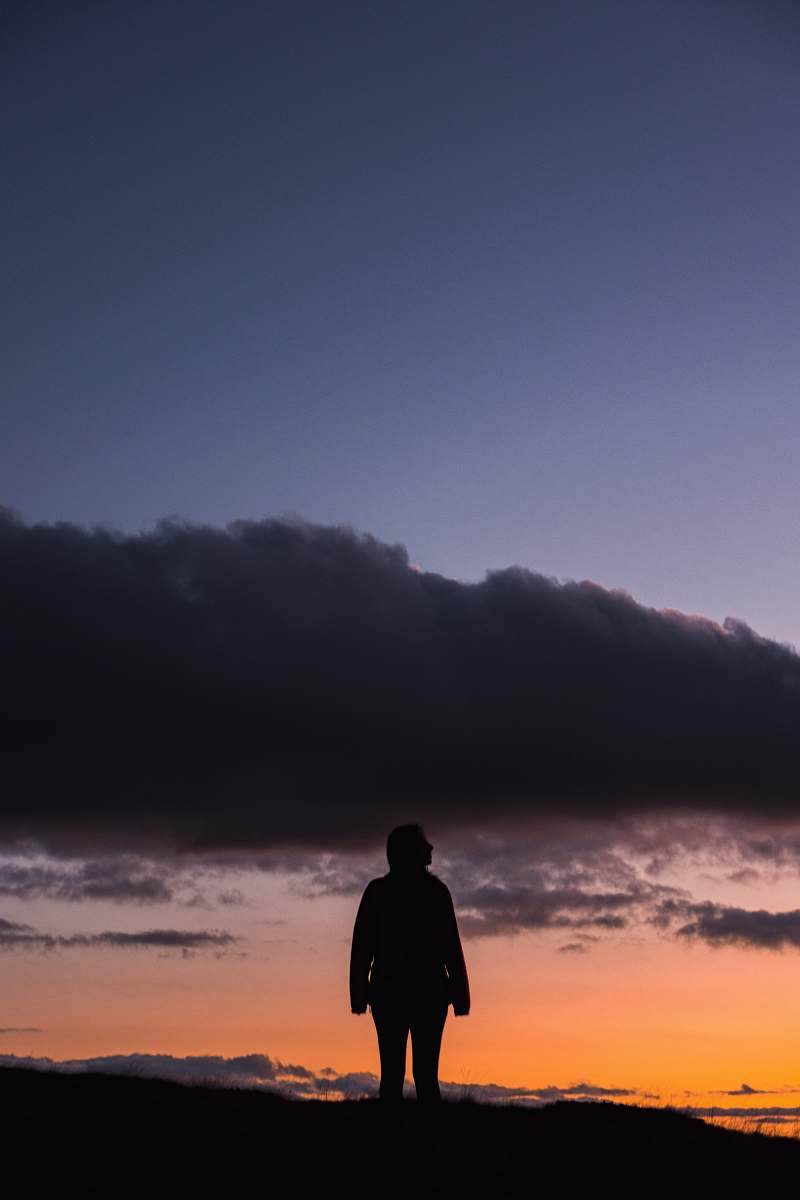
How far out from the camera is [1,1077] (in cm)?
1828

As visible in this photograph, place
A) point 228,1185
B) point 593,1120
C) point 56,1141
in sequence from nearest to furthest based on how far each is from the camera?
1. point 228,1185
2. point 56,1141
3. point 593,1120

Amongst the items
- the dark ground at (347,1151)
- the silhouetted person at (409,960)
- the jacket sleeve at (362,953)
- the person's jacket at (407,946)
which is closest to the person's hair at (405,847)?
the silhouetted person at (409,960)

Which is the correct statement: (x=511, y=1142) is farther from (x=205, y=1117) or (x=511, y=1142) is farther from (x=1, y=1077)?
(x=1, y=1077)

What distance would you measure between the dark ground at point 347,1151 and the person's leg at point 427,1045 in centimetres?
56

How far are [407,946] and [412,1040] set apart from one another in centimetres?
94

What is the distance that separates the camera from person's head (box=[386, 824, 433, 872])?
11422mm

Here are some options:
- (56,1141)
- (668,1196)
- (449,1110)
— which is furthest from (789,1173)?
(56,1141)

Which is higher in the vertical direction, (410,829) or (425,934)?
(410,829)

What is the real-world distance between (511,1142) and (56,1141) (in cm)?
512

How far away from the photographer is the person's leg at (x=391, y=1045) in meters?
11.5

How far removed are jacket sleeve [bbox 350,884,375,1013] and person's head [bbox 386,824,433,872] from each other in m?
0.47

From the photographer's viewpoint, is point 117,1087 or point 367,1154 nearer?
point 367,1154

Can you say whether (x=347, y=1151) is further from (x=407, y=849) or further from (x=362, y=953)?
(x=407, y=849)

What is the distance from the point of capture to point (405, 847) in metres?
11.4
